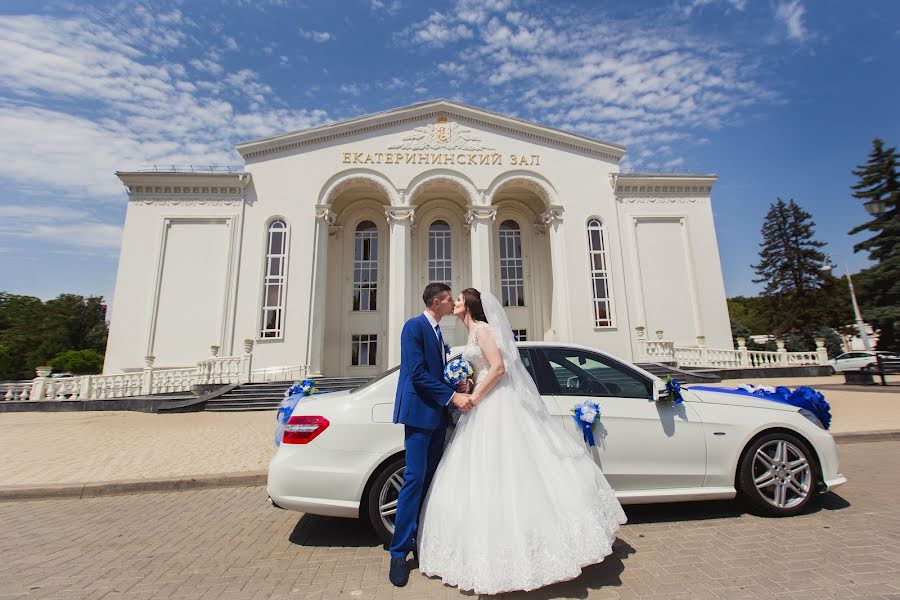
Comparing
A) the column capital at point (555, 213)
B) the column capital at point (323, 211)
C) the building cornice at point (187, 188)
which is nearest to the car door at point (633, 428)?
the column capital at point (323, 211)

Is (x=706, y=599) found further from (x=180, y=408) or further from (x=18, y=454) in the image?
(x=180, y=408)

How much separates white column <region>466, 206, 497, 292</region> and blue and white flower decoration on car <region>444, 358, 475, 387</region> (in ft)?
56.0

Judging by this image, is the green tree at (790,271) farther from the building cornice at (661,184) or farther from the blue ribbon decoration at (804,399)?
the blue ribbon decoration at (804,399)

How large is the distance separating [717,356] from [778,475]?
17.9 m

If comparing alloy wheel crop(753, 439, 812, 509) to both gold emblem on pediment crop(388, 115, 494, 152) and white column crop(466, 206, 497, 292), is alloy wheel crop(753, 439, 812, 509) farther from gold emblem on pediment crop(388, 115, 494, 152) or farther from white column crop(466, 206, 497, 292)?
gold emblem on pediment crop(388, 115, 494, 152)

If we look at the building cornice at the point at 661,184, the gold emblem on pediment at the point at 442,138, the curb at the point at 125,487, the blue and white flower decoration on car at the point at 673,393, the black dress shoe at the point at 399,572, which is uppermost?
the gold emblem on pediment at the point at 442,138

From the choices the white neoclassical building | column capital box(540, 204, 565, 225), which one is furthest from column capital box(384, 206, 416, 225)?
column capital box(540, 204, 565, 225)

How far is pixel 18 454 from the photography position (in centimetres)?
735

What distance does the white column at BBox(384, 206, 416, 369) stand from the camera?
19.3 m

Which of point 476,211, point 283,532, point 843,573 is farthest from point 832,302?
point 283,532

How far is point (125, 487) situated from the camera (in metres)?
5.34

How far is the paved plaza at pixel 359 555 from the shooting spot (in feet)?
8.77

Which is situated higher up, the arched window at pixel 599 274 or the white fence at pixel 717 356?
the arched window at pixel 599 274

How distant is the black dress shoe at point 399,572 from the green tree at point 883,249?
72.8ft
